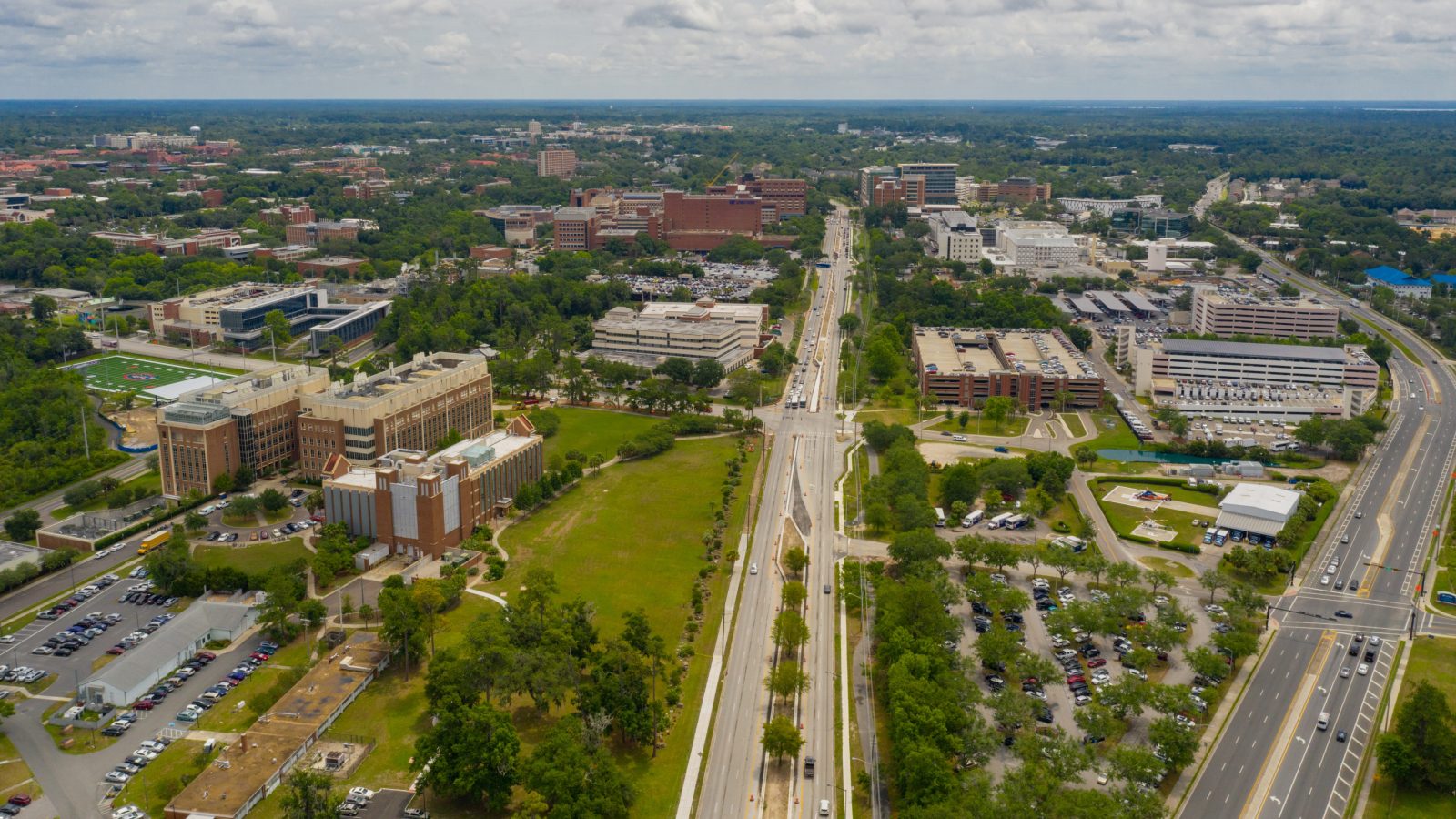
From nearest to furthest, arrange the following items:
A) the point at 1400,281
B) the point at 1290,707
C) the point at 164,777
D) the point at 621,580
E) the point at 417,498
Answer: the point at 164,777, the point at 1290,707, the point at 621,580, the point at 417,498, the point at 1400,281

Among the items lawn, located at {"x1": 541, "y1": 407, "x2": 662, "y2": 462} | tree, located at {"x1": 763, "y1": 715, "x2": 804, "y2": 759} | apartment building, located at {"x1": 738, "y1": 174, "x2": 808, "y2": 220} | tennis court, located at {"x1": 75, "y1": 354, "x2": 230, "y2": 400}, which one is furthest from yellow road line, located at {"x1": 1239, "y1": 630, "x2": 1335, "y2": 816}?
apartment building, located at {"x1": 738, "y1": 174, "x2": 808, "y2": 220}

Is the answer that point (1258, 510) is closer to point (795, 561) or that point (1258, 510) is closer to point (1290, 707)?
point (1290, 707)

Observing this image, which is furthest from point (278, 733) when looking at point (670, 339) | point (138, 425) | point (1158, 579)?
point (670, 339)

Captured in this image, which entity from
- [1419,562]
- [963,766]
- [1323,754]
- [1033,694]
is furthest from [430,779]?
[1419,562]

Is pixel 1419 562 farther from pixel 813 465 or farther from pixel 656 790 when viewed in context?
pixel 656 790

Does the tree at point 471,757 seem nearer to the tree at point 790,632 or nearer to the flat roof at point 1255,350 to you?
the tree at point 790,632
